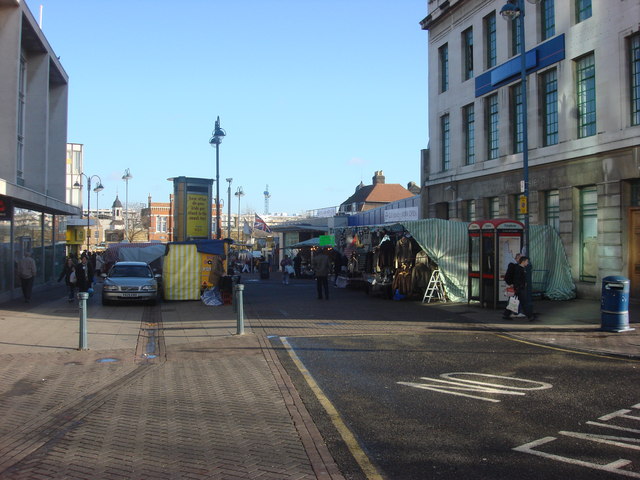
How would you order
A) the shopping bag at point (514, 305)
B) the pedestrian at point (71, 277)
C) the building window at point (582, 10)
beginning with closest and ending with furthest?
the shopping bag at point (514, 305) → the building window at point (582, 10) → the pedestrian at point (71, 277)

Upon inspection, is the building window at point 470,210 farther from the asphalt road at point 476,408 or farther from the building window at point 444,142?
the asphalt road at point 476,408

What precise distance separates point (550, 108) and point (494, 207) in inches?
197

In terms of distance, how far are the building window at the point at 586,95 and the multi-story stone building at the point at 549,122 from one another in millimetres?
33

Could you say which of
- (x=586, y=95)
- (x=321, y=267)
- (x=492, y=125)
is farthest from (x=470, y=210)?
(x=321, y=267)

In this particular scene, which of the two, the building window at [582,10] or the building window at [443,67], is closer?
the building window at [582,10]

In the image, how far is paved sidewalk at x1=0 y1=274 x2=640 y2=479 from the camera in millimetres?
5285

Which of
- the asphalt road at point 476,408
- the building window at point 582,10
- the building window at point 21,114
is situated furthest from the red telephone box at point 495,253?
the building window at point 21,114

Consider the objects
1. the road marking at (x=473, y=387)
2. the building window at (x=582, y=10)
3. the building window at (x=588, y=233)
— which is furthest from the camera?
the building window at (x=582, y=10)

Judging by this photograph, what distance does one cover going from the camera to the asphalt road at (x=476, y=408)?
5125mm

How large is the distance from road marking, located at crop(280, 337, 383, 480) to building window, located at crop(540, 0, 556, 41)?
17514mm

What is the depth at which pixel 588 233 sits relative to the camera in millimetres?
Answer: 19984

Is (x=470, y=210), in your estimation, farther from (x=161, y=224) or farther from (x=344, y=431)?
(x=161, y=224)

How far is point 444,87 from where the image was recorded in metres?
29.2

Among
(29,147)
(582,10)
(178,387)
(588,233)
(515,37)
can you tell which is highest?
(515,37)
